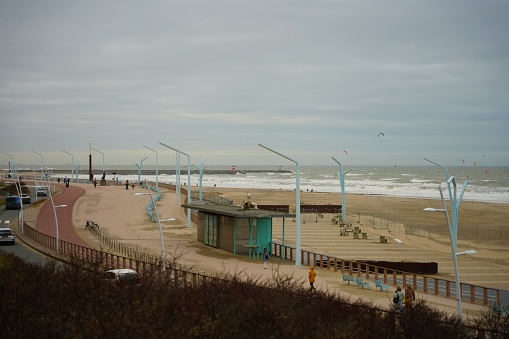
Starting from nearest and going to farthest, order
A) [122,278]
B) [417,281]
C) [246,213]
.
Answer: [122,278] < [417,281] < [246,213]

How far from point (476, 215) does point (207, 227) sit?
39325 mm

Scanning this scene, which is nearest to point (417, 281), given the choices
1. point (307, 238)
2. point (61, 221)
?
point (307, 238)

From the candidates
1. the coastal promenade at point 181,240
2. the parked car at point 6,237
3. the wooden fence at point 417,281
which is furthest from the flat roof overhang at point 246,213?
the parked car at point 6,237

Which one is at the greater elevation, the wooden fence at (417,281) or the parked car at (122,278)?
the parked car at (122,278)

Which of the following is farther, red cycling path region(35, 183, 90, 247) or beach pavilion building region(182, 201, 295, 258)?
red cycling path region(35, 183, 90, 247)

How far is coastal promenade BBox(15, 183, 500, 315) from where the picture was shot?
26.4 meters

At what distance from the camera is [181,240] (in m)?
42.2

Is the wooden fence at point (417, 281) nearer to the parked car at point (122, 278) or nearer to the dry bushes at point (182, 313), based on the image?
the dry bushes at point (182, 313)

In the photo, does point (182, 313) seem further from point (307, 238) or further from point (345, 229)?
point (345, 229)

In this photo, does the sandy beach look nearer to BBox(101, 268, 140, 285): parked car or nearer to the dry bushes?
BBox(101, 268, 140, 285): parked car

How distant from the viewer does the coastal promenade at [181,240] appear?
2641cm

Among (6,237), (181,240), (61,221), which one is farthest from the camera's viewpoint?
(61,221)

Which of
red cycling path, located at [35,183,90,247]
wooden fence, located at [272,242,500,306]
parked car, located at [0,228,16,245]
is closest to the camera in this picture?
wooden fence, located at [272,242,500,306]

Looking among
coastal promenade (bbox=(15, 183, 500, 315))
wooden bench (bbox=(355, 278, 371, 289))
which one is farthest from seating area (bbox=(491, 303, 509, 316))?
wooden bench (bbox=(355, 278, 371, 289))
